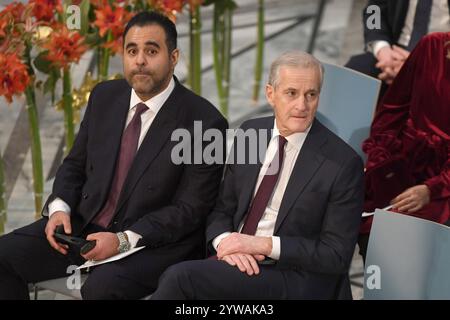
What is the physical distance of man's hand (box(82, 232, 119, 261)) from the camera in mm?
3645

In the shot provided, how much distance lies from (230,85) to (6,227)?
2117mm

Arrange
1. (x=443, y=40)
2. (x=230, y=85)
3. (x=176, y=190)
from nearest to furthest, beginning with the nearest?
(x=176, y=190) < (x=443, y=40) < (x=230, y=85)

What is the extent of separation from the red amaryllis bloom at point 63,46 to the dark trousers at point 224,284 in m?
1.34

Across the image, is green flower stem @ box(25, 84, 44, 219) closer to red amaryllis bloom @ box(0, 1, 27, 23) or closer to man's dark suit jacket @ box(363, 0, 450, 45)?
red amaryllis bloom @ box(0, 1, 27, 23)

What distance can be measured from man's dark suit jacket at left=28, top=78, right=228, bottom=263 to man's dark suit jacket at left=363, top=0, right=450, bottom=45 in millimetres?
1369

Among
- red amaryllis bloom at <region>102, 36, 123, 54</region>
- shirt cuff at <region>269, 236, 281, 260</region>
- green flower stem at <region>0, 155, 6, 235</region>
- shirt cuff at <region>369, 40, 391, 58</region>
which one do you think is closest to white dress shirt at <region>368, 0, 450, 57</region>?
shirt cuff at <region>369, 40, 391, 58</region>

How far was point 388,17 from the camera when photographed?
4969mm

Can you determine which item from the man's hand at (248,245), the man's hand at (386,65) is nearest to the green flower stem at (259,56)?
the man's hand at (386,65)

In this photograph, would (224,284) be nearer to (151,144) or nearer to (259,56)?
(151,144)

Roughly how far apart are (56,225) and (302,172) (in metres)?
0.94

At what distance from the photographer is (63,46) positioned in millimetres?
4398
